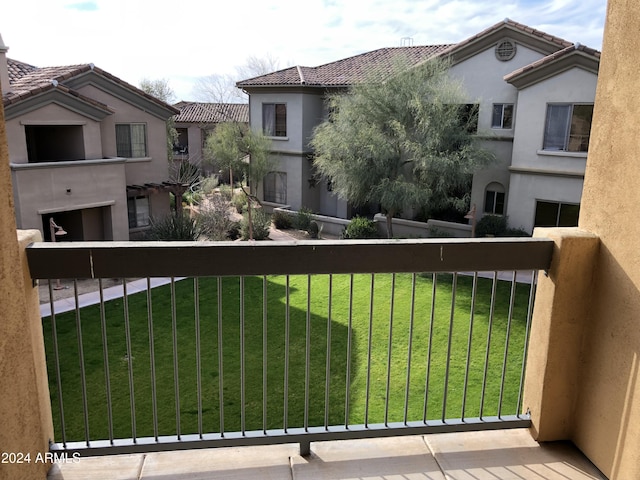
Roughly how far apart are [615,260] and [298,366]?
5875 millimetres

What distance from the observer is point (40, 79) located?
1539cm

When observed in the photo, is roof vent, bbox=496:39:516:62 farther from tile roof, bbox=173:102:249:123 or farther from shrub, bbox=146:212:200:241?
tile roof, bbox=173:102:249:123

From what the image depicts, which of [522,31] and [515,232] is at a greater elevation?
[522,31]

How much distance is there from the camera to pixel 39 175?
1377cm

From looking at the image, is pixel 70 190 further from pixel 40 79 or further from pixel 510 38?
pixel 510 38

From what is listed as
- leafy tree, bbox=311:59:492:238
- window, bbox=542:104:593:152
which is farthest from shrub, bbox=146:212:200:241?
window, bbox=542:104:593:152

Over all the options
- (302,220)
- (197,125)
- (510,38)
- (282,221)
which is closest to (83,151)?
(282,221)

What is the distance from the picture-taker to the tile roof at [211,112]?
112 ft

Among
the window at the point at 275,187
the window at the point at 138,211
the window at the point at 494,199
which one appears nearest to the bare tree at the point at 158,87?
the window at the point at 275,187

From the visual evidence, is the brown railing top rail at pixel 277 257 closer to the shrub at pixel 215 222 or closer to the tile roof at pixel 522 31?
the shrub at pixel 215 222

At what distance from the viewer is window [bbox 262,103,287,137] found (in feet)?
71.4

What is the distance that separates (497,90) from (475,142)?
2001 mm

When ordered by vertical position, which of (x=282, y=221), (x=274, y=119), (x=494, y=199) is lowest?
(x=282, y=221)

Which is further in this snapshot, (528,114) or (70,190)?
(528,114)
